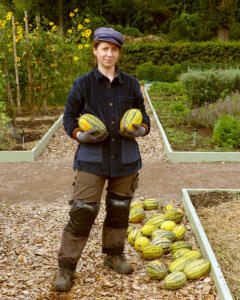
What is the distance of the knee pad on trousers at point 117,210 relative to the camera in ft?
10.2

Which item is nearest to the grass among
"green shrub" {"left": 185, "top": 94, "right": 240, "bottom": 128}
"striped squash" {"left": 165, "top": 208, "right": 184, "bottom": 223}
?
"green shrub" {"left": 185, "top": 94, "right": 240, "bottom": 128}

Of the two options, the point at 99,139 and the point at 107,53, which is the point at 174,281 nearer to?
the point at 99,139

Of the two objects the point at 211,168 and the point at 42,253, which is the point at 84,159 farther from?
the point at 211,168

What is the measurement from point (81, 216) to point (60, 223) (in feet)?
5.30

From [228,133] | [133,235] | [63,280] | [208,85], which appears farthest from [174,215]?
[208,85]

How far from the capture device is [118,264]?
11.0 feet

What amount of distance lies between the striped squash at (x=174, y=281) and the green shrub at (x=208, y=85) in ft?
27.0

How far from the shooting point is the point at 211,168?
6.53 meters

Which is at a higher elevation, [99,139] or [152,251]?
[99,139]

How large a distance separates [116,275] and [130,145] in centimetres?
117

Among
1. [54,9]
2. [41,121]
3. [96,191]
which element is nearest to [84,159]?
[96,191]

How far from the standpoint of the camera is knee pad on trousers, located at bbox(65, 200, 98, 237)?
294 cm

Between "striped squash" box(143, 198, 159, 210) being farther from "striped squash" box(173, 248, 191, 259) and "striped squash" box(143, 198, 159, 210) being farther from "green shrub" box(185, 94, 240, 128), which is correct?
"green shrub" box(185, 94, 240, 128)

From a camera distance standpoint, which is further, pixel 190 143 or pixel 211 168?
pixel 190 143
